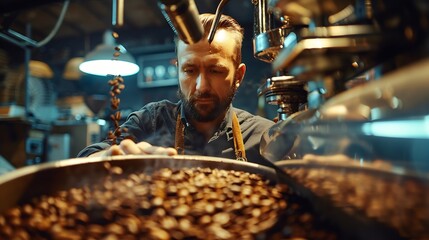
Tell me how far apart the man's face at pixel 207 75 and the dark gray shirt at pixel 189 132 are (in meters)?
0.15

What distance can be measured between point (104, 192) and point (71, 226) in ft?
0.48

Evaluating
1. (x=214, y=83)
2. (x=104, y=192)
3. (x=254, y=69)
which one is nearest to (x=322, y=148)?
(x=104, y=192)

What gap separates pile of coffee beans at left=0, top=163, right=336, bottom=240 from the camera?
709 mm

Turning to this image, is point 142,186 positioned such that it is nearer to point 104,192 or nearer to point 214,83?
point 104,192

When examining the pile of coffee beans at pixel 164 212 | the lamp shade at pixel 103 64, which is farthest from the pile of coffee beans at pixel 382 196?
the lamp shade at pixel 103 64

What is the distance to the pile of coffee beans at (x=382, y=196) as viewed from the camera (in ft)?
1.63

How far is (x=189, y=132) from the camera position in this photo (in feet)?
7.64

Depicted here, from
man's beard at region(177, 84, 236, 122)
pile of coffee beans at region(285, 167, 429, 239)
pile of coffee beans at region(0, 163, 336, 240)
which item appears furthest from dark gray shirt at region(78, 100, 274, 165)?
pile of coffee beans at region(285, 167, 429, 239)

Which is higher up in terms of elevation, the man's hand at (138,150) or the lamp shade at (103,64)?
the lamp shade at (103,64)

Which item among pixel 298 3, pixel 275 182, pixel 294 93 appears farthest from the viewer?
pixel 294 93

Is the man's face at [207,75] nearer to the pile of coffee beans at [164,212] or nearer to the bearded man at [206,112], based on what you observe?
the bearded man at [206,112]

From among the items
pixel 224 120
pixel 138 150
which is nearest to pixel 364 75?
pixel 138 150

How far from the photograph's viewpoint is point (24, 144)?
462cm

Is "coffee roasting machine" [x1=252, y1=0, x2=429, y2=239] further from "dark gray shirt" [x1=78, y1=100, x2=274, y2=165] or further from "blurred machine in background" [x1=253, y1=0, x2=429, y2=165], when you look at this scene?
"dark gray shirt" [x1=78, y1=100, x2=274, y2=165]
